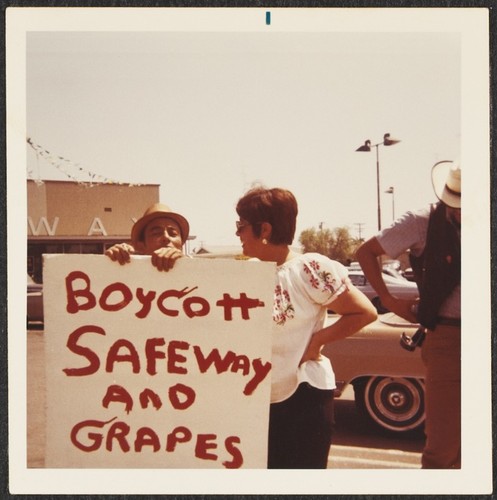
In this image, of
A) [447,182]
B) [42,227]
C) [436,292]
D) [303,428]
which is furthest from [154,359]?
[447,182]

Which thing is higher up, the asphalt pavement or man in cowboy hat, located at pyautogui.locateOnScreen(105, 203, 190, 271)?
man in cowboy hat, located at pyautogui.locateOnScreen(105, 203, 190, 271)

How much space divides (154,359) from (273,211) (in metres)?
0.81

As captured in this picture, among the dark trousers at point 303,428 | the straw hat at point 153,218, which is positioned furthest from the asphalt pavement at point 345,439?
the dark trousers at point 303,428

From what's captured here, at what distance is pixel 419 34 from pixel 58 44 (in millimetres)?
1814

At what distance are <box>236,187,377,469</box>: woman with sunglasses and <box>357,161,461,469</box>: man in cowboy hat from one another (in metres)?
0.43

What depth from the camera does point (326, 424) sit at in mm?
2152

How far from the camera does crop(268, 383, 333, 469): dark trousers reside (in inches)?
84.6

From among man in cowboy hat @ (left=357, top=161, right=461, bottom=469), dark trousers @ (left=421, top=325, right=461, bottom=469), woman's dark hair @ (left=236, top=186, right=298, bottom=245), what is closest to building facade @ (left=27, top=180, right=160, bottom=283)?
woman's dark hair @ (left=236, top=186, right=298, bottom=245)

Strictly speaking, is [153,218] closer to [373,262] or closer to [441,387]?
[373,262]

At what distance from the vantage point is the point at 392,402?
3.63 metres

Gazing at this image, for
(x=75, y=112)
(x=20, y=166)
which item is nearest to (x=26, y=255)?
(x=20, y=166)

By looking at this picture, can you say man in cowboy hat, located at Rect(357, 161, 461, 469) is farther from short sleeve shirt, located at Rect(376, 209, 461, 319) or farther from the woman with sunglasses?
the woman with sunglasses

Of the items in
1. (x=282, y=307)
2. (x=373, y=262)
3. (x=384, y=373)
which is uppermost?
(x=373, y=262)

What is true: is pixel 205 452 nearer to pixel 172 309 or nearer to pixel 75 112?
pixel 172 309
